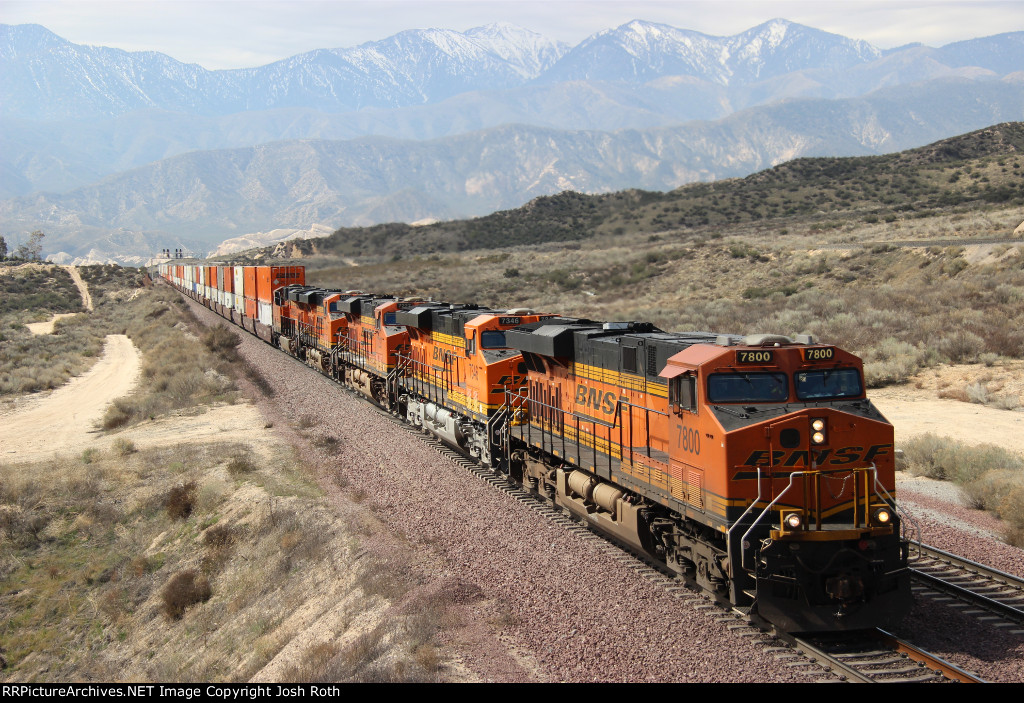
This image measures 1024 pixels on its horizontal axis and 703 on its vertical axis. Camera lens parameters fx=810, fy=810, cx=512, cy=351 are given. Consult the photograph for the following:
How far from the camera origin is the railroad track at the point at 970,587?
9.33 m

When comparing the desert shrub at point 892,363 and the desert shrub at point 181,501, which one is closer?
the desert shrub at point 181,501

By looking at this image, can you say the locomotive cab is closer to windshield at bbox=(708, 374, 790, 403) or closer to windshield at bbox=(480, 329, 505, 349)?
windshield at bbox=(708, 374, 790, 403)

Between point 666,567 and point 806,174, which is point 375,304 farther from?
point 806,174

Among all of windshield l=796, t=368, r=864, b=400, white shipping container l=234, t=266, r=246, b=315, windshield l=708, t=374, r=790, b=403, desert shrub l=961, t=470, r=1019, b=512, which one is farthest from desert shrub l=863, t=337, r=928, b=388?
white shipping container l=234, t=266, r=246, b=315

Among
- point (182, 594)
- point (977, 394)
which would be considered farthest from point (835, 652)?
point (977, 394)

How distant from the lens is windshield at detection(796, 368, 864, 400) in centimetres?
933

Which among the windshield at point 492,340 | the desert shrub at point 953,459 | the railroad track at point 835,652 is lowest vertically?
the railroad track at point 835,652

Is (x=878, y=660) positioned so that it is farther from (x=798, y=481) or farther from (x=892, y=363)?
(x=892, y=363)

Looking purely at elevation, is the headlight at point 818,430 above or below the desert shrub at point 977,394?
above

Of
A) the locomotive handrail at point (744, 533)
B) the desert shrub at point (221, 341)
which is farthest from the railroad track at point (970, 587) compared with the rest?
the desert shrub at point (221, 341)

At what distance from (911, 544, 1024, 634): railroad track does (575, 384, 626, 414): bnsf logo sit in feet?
15.1

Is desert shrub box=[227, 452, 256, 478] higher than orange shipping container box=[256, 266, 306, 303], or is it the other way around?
orange shipping container box=[256, 266, 306, 303]

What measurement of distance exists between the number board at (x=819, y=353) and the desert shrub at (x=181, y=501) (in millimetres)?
12900

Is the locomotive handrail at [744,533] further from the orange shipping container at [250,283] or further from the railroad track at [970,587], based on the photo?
the orange shipping container at [250,283]
